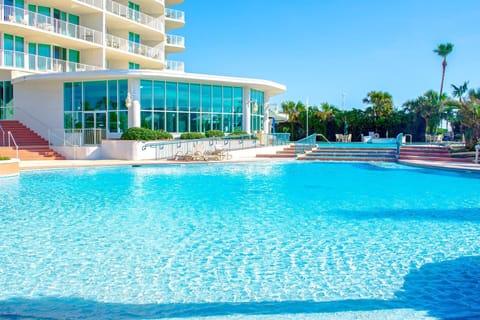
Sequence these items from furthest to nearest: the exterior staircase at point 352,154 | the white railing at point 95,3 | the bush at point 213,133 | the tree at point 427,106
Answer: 1. the tree at point 427,106
2. the white railing at point 95,3
3. the bush at point 213,133
4. the exterior staircase at point 352,154

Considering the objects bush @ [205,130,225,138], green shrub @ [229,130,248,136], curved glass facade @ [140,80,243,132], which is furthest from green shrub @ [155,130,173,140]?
green shrub @ [229,130,248,136]

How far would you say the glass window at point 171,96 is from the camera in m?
27.6

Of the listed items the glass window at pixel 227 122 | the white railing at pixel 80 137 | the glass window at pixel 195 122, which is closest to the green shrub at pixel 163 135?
the glass window at pixel 195 122

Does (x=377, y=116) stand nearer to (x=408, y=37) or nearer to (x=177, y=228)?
(x=408, y=37)

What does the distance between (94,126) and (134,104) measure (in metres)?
3.11

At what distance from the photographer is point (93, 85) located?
2717 cm

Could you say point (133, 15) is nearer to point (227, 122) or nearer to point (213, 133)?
point (227, 122)

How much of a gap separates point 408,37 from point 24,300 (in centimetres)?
3610

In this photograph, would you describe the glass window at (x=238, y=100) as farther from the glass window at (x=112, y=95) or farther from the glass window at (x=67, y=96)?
the glass window at (x=67, y=96)

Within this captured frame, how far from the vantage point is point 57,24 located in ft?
99.7

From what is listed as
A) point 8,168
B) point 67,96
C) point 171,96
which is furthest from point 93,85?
point 8,168

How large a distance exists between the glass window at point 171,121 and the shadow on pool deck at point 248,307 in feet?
75.4

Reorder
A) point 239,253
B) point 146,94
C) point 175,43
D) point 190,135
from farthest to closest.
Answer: point 175,43 → point 146,94 → point 190,135 → point 239,253

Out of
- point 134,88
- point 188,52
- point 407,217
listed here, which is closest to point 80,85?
point 134,88
